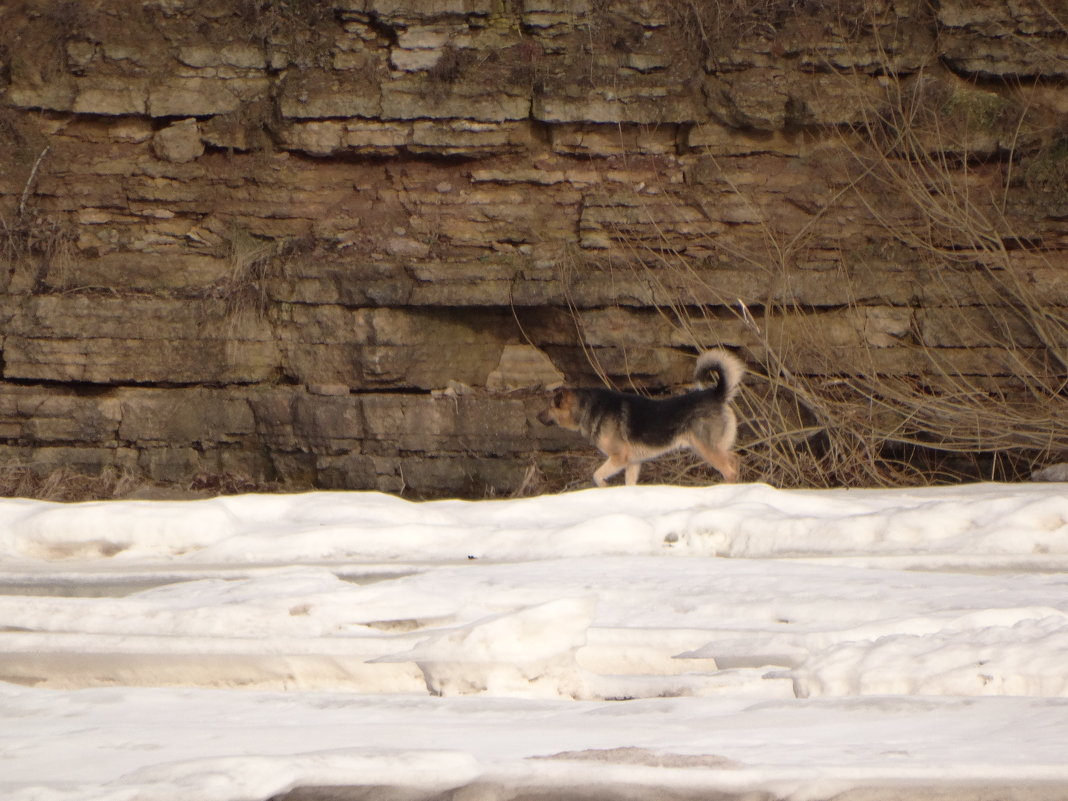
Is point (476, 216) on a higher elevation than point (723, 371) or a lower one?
higher

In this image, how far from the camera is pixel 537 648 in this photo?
360 cm

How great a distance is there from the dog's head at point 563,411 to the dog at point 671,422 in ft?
0.26

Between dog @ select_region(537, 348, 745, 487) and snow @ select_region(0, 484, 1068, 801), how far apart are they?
3022 millimetres

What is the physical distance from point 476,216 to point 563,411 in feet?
8.16

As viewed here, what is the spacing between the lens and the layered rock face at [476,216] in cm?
1083

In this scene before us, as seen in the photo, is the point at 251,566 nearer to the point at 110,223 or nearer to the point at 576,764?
the point at 576,764

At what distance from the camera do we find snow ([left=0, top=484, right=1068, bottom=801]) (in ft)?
9.16

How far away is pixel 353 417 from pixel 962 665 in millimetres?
7954

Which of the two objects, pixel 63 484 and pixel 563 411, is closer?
pixel 563 411

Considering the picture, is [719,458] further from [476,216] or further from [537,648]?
[537,648]

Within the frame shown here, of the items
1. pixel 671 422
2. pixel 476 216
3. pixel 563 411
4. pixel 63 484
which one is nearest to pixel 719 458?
pixel 671 422

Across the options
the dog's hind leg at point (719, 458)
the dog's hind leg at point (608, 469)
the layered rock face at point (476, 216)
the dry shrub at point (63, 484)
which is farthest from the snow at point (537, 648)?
the dry shrub at point (63, 484)

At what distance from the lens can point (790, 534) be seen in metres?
5.66

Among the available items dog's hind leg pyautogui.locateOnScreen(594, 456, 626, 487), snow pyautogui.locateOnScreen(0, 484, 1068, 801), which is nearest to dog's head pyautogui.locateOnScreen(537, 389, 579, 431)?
dog's hind leg pyautogui.locateOnScreen(594, 456, 626, 487)
